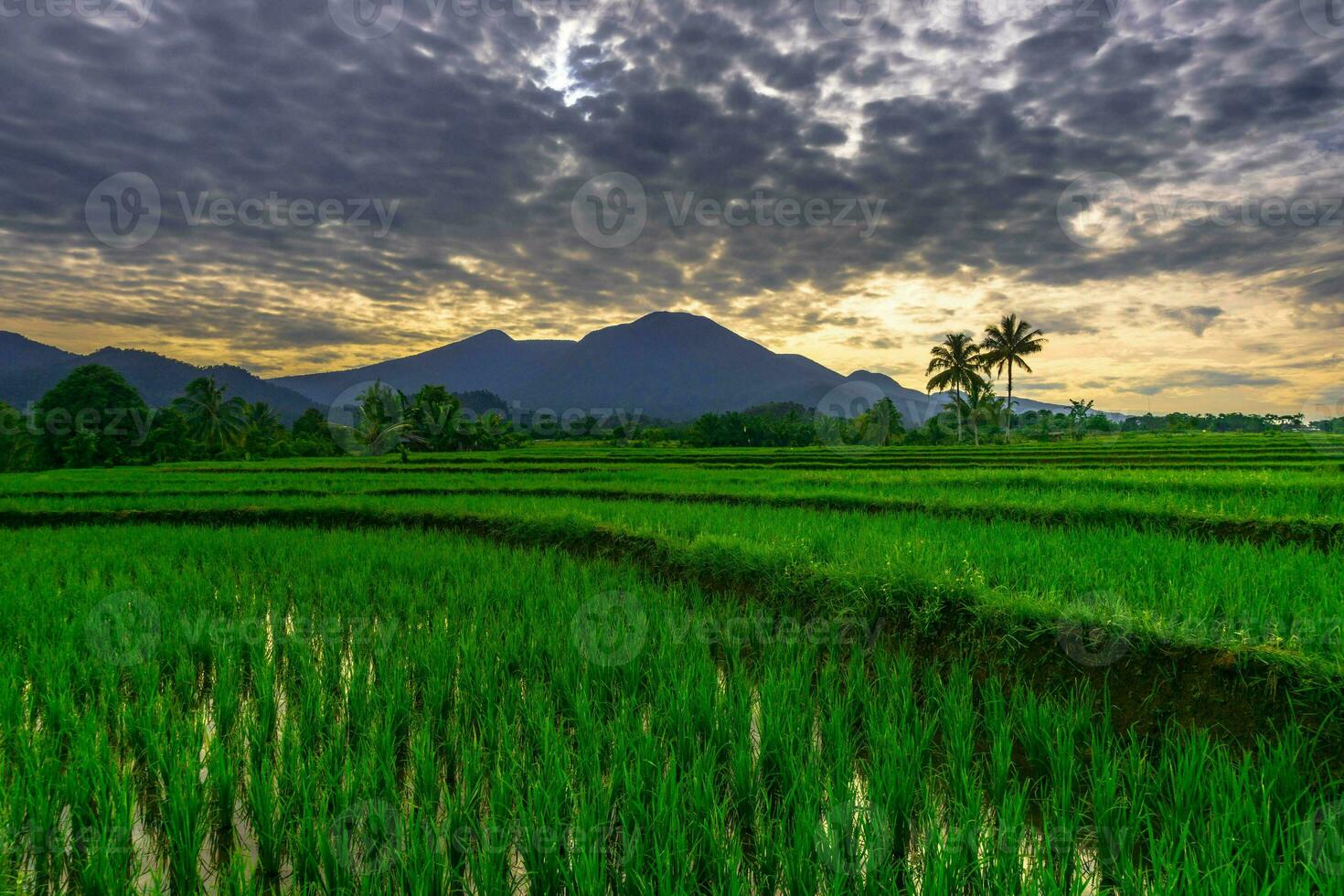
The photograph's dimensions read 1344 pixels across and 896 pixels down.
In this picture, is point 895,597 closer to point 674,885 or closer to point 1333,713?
point 1333,713

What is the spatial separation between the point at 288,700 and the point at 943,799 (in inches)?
132

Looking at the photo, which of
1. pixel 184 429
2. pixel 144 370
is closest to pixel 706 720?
pixel 184 429

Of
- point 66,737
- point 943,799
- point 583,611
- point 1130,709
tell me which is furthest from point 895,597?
point 66,737

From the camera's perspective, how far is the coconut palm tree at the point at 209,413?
3647cm

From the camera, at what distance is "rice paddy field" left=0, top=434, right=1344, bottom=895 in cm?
189

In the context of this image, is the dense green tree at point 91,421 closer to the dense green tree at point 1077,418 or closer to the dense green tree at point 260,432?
the dense green tree at point 260,432

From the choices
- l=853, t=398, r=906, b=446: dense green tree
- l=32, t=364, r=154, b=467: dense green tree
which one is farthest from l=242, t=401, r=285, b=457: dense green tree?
l=853, t=398, r=906, b=446: dense green tree

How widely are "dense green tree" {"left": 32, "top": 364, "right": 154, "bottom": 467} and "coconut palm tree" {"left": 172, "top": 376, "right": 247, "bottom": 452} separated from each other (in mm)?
2663

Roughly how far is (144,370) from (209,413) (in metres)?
186

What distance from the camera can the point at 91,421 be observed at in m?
30.0

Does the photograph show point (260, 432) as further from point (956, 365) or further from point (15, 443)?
point (956, 365)

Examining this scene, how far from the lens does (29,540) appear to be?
7.96 metres

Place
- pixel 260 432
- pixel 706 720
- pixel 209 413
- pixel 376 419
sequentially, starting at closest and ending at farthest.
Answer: pixel 706 720 < pixel 376 419 < pixel 209 413 < pixel 260 432

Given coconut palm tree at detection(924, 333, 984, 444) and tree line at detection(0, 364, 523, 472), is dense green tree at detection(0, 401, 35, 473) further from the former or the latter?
coconut palm tree at detection(924, 333, 984, 444)
